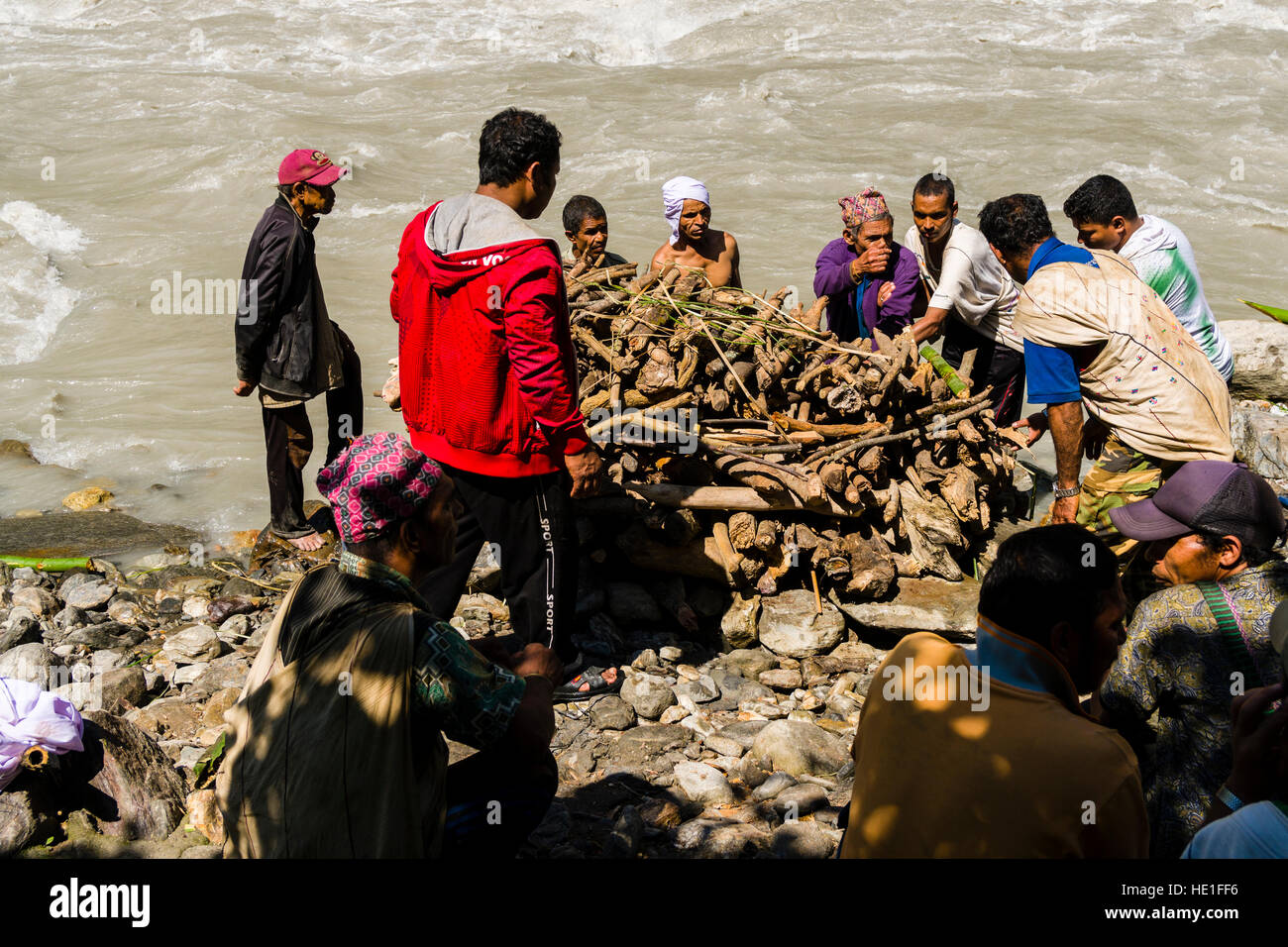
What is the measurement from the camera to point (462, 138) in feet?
56.5

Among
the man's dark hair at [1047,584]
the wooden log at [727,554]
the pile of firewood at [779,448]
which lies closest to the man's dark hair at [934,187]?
the pile of firewood at [779,448]

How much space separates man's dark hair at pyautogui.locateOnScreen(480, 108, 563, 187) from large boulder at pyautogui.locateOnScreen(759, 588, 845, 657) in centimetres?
239

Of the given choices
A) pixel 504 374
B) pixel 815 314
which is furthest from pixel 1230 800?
pixel 815 314

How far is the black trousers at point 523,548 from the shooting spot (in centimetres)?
376

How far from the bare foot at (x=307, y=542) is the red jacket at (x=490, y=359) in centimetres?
195

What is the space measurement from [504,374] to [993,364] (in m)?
3.19

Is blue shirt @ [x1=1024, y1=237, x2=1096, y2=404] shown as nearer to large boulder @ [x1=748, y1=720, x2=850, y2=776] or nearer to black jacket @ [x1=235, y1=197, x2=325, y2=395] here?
large boulder @ [x1=748, y1=720, x2=850, y2=776]

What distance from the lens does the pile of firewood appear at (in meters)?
4.82

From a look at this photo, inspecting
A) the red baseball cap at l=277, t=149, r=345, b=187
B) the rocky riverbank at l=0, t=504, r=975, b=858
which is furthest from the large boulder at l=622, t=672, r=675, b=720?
the red baseball cap at l=277, t=149, r=345, b=187

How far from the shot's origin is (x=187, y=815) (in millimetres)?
3518

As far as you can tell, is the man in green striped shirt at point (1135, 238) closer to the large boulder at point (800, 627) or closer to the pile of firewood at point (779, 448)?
the pile of firewood at point (779, 448)

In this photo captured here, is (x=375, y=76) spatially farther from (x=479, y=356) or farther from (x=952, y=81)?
(x=479, y=356)

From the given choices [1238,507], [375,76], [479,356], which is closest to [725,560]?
[479,356]
